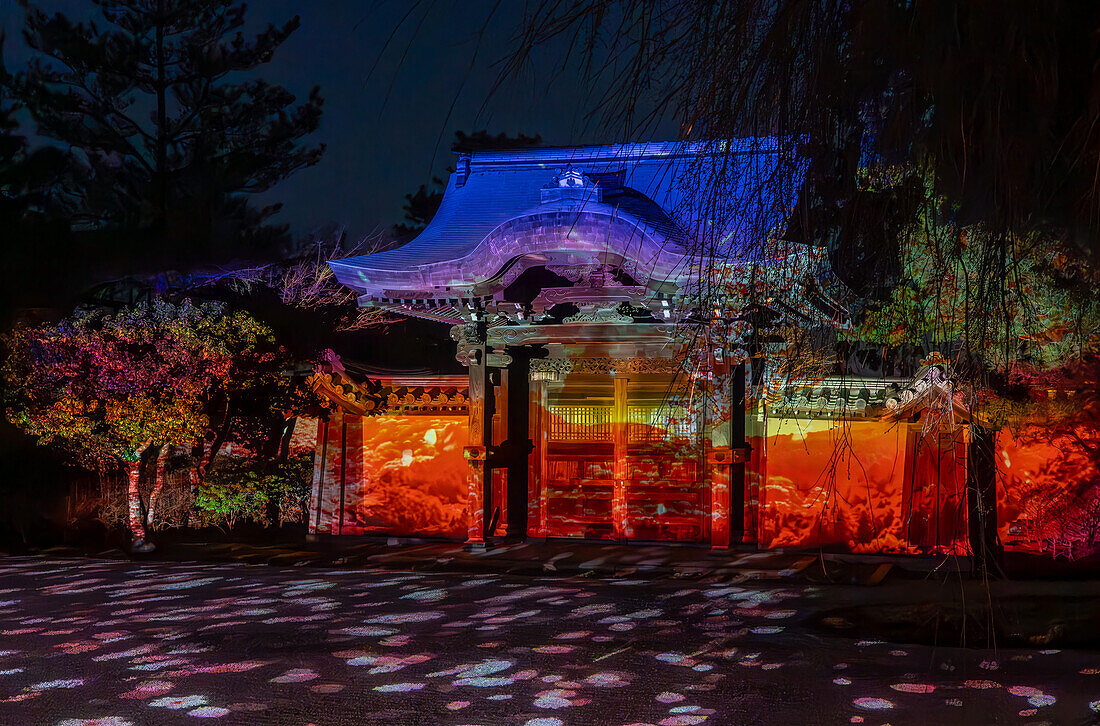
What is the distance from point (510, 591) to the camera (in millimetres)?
9688

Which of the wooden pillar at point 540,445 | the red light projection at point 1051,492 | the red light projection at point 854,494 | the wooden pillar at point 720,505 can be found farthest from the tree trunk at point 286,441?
the red light projection at point 1051,492

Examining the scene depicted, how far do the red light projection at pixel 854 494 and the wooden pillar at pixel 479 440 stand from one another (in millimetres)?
3462

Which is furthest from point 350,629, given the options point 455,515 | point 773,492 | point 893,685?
point 773,492

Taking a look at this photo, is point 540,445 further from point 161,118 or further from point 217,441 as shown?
point 161,118

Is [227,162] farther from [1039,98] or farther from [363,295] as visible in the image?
[1039,98]

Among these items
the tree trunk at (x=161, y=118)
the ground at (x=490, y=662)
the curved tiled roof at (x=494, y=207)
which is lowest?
the ground at (x=490, y=662)

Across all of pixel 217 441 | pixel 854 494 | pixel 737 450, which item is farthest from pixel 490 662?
pixel 217 441

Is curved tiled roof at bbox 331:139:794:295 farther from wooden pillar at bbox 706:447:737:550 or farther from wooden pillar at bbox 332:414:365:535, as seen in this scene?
wooden pillar at bbox 706:447:737:550

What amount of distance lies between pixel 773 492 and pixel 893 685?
6208mm

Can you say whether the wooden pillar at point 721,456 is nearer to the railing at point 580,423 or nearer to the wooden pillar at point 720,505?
the wooden pillar at point 720,505

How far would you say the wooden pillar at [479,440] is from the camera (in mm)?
12008

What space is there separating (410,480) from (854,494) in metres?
5.75

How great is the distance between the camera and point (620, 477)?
1261 cm

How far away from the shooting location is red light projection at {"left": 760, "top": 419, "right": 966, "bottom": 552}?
11.6 m
